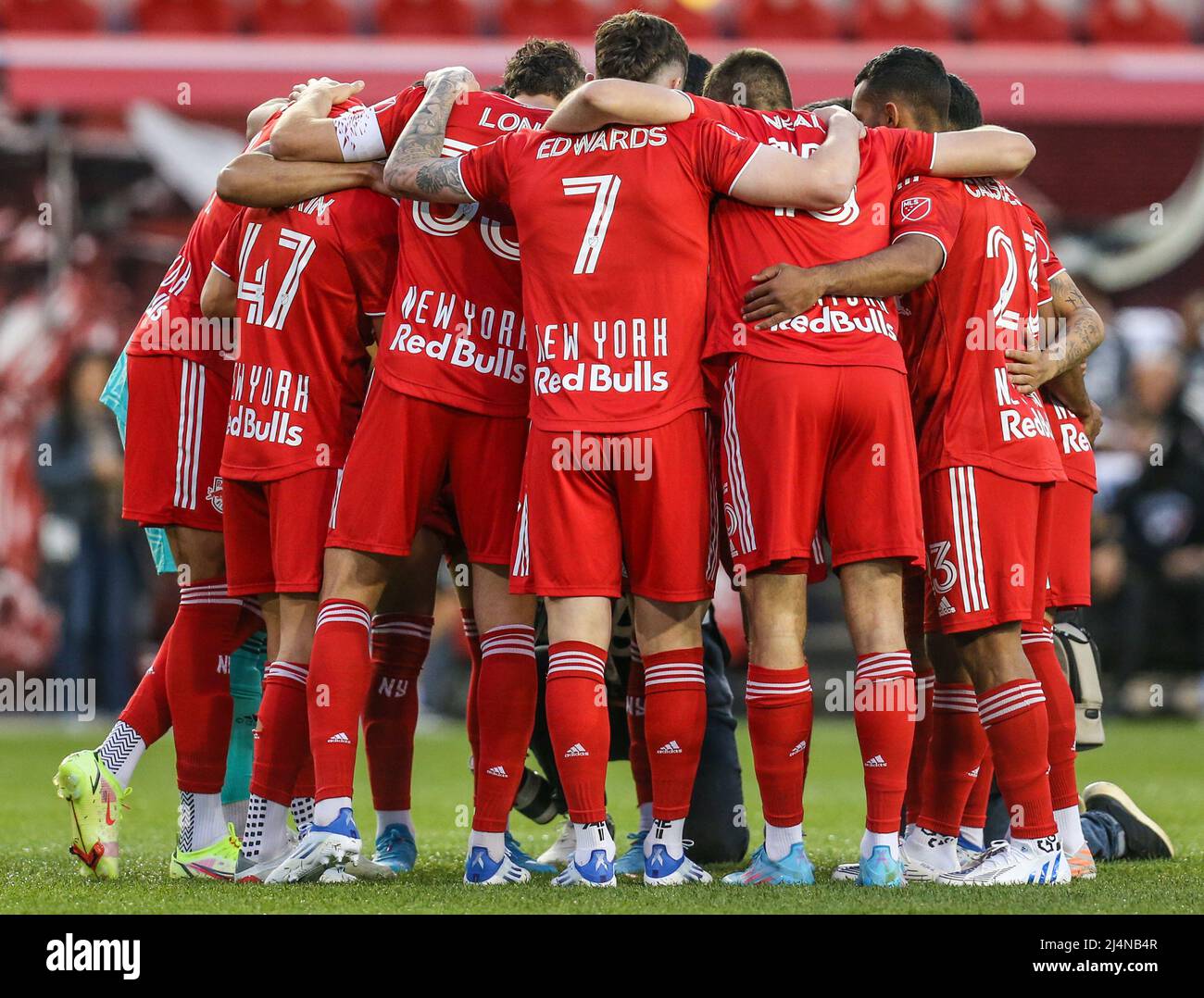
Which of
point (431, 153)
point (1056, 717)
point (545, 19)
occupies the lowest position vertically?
point (1056, 717)

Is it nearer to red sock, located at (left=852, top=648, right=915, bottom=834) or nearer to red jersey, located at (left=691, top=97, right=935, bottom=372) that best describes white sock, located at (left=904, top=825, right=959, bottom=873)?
red sock, located at (left=852, top=648, right=915, bottom=834)

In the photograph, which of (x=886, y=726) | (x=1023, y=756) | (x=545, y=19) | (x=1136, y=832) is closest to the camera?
(x=886, y=726)

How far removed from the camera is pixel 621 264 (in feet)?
14.5

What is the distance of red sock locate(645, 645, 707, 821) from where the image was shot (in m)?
4.41

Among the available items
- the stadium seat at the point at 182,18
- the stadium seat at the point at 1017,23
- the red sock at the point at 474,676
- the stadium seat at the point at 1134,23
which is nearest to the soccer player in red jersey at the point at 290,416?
the red sock at the point at 474,676

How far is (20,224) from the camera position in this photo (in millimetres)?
12516

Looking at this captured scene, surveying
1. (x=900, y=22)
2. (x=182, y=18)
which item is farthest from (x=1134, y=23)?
(x=182, y=18)

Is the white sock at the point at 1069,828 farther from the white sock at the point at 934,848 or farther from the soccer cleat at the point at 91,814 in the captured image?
the soccer cleat at the point at 91,814

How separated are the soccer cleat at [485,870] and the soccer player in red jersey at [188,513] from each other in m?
0.90

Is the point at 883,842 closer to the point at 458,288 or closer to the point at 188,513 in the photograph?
the point at 458,288

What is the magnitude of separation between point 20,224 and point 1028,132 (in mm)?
8170

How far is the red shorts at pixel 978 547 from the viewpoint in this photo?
453 cm

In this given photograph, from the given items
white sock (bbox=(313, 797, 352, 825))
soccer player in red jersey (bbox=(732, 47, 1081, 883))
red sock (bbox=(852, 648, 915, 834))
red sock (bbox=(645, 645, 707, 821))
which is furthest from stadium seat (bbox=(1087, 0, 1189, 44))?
white sock (bbox=(313, 797, 352, 825))

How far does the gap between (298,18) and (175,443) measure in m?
9.51
